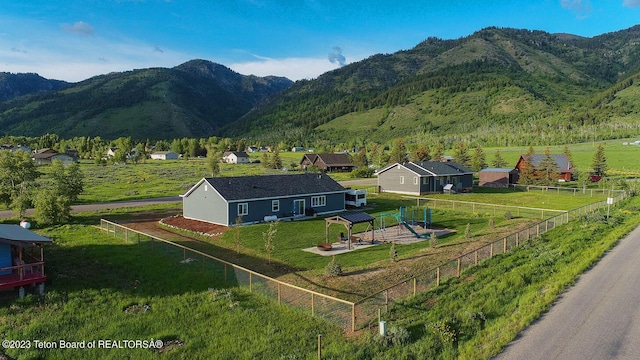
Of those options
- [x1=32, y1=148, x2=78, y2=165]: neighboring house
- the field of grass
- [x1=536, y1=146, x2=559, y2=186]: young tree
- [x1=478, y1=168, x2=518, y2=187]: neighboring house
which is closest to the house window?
the field of grass

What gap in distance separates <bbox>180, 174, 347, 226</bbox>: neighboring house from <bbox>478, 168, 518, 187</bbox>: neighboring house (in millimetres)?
38698

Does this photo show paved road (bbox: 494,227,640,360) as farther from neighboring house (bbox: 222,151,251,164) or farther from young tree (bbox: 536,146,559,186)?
neighboring house (bbox: 222,151,251,164)

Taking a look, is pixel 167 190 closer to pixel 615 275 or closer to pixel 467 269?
pixel 467 269

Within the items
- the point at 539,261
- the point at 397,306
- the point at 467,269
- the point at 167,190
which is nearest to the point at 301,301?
the point at 397,306

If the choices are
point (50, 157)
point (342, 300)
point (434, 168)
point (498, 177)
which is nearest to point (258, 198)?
point (342, 300)

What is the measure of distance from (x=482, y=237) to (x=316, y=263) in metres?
13.2

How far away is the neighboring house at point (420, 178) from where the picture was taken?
59.4 m

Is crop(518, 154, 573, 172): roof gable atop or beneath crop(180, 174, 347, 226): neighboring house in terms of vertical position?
atop

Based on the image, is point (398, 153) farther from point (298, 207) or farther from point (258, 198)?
point (258, 198)

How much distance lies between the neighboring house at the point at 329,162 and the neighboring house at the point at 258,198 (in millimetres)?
63906

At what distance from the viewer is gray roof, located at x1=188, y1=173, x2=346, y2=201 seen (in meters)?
37.2

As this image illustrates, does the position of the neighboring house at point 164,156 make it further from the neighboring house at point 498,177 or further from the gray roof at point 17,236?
the gray roof at point 17,236

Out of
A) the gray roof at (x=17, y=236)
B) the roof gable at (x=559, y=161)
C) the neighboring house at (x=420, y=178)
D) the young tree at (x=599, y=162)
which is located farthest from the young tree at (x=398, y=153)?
the gray roof at (x=17, y=236)

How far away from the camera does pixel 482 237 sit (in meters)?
29.5
